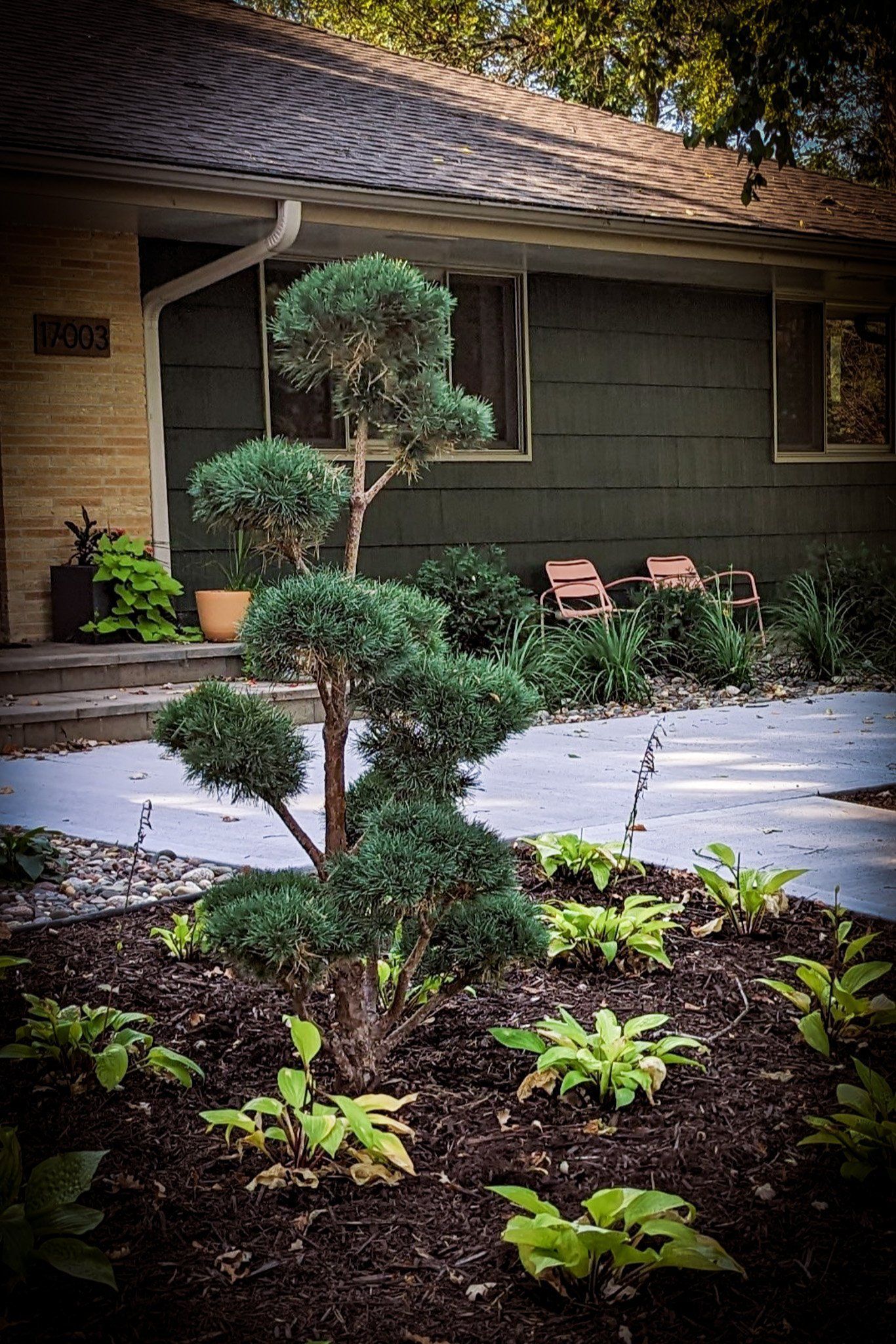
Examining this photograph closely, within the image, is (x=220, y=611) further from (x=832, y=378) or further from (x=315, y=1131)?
(x=832, y=378)

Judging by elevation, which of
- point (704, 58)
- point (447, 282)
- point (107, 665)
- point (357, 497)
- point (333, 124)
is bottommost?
point (107, 665)

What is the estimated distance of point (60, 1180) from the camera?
199 cm

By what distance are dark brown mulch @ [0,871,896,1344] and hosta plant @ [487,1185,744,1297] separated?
0.04m

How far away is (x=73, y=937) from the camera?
11.3ft

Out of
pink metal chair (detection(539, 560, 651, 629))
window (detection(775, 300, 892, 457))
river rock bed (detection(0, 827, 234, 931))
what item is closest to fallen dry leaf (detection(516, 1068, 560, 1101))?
river rock bed (detection(0, 827, 234, 931))

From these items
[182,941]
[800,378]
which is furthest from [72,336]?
[800,378]

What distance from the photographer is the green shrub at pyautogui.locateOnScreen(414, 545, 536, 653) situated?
878 centimetres

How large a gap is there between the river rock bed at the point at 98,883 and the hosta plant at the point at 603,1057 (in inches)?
58.4

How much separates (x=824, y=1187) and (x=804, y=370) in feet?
35.7

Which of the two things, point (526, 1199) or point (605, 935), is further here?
point (605, 935)

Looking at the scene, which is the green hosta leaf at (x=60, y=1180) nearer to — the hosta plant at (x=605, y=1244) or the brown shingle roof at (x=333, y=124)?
the hosta plant at (x=605, y=1244)

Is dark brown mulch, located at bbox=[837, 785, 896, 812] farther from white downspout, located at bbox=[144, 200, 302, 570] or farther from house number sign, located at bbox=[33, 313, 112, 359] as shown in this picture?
house number sign, located at bbox=[33, 313, 112, 359]

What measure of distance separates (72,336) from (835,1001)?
274 inches

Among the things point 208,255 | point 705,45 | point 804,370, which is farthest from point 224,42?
point 804,370
